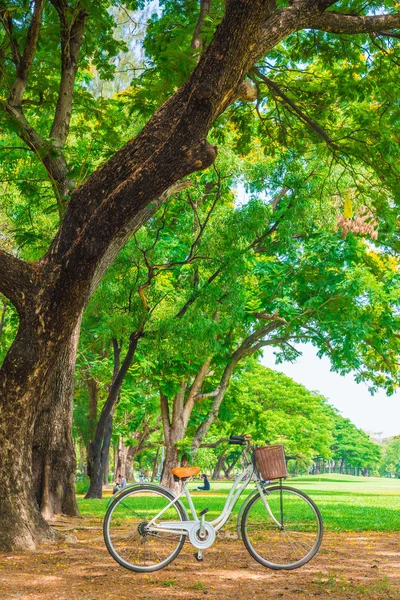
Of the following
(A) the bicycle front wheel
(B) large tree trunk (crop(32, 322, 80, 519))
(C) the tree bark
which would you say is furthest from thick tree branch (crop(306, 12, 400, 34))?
(B) large tree trunk (crop(32, 322, 80, 519))

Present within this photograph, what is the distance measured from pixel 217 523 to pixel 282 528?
68 cm

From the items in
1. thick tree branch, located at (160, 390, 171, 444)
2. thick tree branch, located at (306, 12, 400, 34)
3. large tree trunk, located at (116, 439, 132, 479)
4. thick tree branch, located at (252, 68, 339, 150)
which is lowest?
large tree trunk, located at (116, 439, 132, 479)

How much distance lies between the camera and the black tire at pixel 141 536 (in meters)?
5.91

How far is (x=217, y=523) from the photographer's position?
6.04 meters

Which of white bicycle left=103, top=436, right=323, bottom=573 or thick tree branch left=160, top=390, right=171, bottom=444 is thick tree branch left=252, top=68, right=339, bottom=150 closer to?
white bicycle left=103, top=436, right=323, bottom=573

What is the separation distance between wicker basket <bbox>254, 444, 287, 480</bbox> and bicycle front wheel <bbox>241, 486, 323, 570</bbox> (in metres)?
0.19

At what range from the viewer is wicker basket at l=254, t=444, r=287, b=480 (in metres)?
6.15

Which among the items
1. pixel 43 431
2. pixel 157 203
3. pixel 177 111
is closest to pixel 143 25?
pixel 157 203

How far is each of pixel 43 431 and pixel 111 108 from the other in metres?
6.11

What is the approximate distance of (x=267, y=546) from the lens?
239 inches

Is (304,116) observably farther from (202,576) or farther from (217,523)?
(202,576)

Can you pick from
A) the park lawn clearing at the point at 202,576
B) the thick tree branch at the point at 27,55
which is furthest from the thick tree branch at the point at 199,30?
the park lawn clearing at the point at 202,576

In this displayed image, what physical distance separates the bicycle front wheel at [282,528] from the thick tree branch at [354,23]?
4.95m

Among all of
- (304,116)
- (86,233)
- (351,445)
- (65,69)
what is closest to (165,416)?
(304,116)
